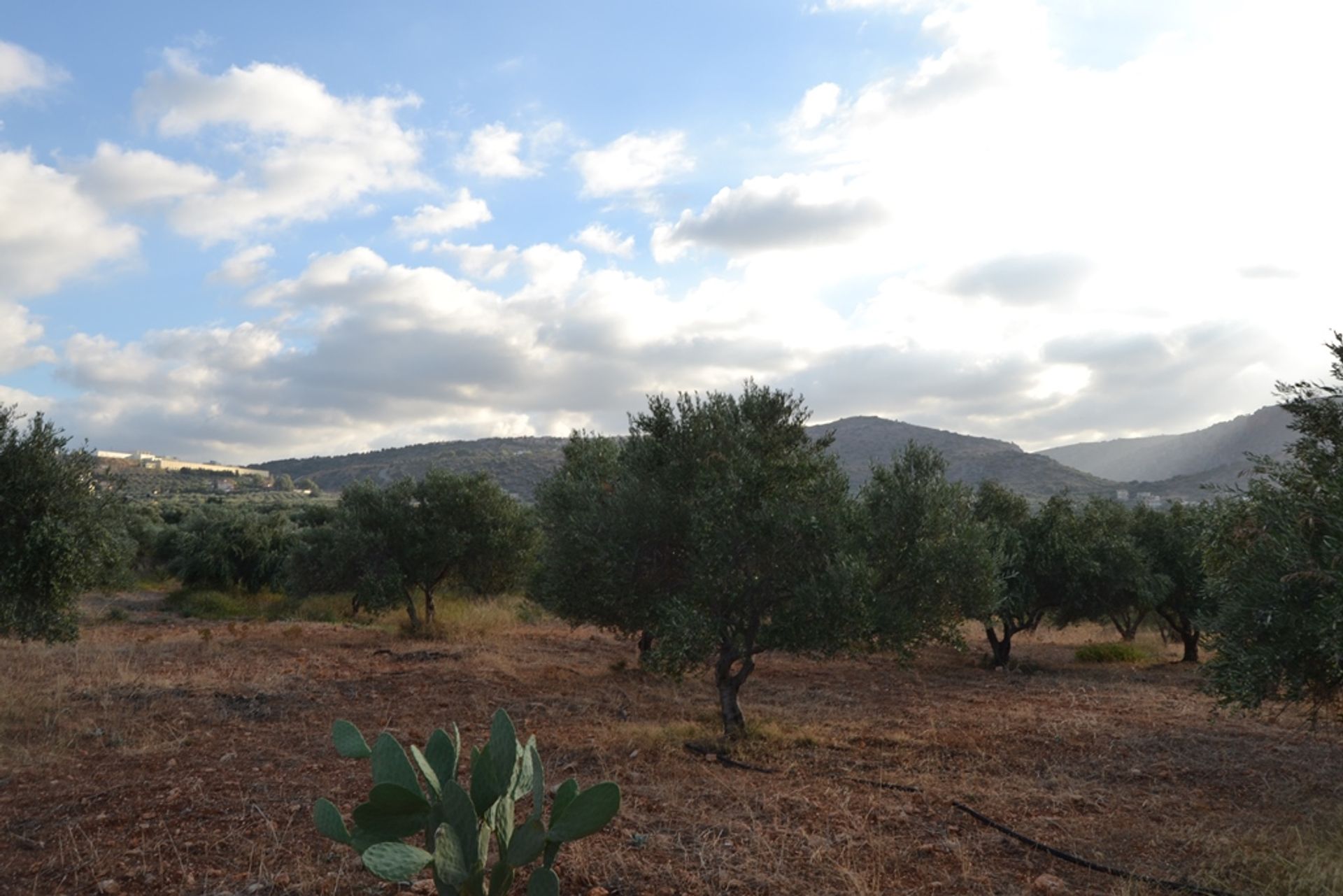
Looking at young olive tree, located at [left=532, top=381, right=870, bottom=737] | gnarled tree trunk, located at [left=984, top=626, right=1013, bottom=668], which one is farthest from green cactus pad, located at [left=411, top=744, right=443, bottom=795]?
gnarled tree trunk, located at [left=984, top=626, right=1013, bottom=668]

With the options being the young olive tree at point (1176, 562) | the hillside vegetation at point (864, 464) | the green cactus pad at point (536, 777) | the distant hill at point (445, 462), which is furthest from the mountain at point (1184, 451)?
the green cactus pad at point (536, 777)

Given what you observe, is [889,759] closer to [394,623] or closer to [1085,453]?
[394,623]

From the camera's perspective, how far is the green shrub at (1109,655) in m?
27.8

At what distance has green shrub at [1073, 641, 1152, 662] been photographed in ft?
91.1

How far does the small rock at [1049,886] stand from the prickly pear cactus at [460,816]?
4.40 meters

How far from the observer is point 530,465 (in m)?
109

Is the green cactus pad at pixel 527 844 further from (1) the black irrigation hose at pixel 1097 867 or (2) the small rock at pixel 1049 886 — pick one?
(1) the black irrigation hose at pixel 1097 867

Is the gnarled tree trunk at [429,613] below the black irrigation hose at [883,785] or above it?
below

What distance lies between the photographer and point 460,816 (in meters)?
5.17

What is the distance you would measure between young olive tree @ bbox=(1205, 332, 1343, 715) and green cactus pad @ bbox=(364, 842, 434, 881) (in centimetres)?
901

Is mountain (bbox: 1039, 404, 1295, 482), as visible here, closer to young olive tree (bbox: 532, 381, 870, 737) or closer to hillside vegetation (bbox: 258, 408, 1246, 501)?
hillside vegetation (bbox: 258, 408, 1246, 501)

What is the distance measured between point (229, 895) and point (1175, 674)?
2664 centimetres

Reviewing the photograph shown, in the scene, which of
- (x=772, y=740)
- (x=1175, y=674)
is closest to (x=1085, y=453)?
(x=1175, y=674)

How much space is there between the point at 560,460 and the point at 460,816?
307 feet
